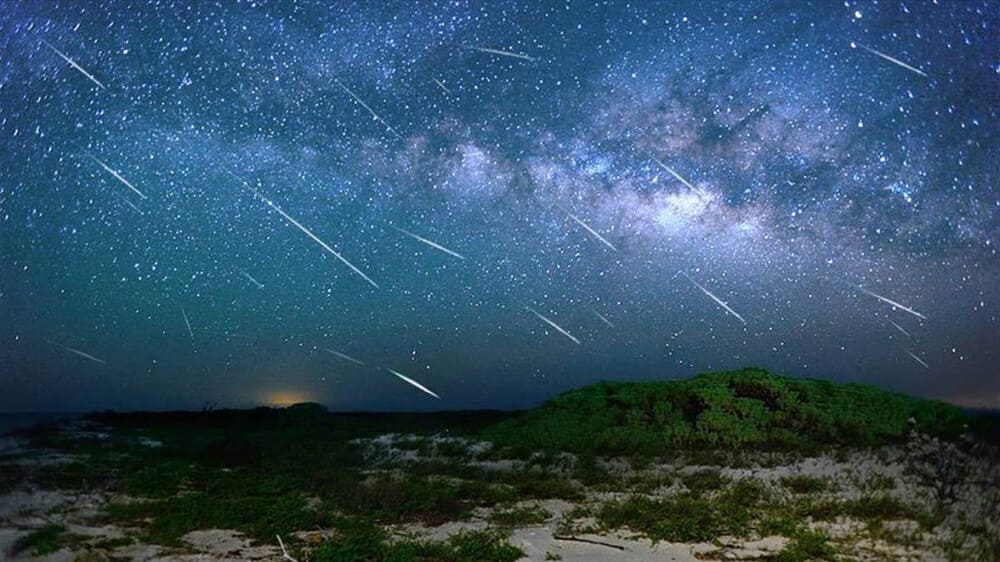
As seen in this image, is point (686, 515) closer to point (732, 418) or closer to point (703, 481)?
point (703, 481)

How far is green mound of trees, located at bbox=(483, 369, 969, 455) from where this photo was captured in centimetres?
1970

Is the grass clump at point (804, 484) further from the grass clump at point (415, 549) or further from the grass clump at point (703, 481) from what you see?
the grass clump at point (415, 549)

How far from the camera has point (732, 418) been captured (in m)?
20.7

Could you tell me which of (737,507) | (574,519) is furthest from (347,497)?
(737,507)

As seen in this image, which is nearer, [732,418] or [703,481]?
[703,481]

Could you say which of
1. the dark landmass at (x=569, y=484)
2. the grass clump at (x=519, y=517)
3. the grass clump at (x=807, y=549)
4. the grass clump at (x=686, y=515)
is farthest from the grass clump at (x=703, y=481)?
the grass clump at (x=807, y=549)

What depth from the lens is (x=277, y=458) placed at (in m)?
18.9

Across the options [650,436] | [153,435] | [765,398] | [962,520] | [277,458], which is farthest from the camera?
[153,435]

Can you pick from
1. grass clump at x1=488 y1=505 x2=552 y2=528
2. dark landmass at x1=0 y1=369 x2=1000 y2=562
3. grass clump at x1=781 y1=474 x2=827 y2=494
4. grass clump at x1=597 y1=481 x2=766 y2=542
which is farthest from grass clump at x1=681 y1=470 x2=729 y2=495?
grass clump at x1=488 y1=505 x2=552 y2=528

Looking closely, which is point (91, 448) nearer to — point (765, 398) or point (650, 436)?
point (650, 436)

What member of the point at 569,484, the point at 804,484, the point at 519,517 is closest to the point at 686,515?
the point at 519,517

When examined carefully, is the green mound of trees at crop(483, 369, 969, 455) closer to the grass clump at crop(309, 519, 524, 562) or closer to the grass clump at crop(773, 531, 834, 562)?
the grass clump at crop(773, 531, 834, 562)

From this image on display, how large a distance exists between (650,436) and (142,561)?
563 inches

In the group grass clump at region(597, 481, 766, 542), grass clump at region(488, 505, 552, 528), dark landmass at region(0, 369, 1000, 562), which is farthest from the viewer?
grass clump at region(488, 505, 552, 528)
